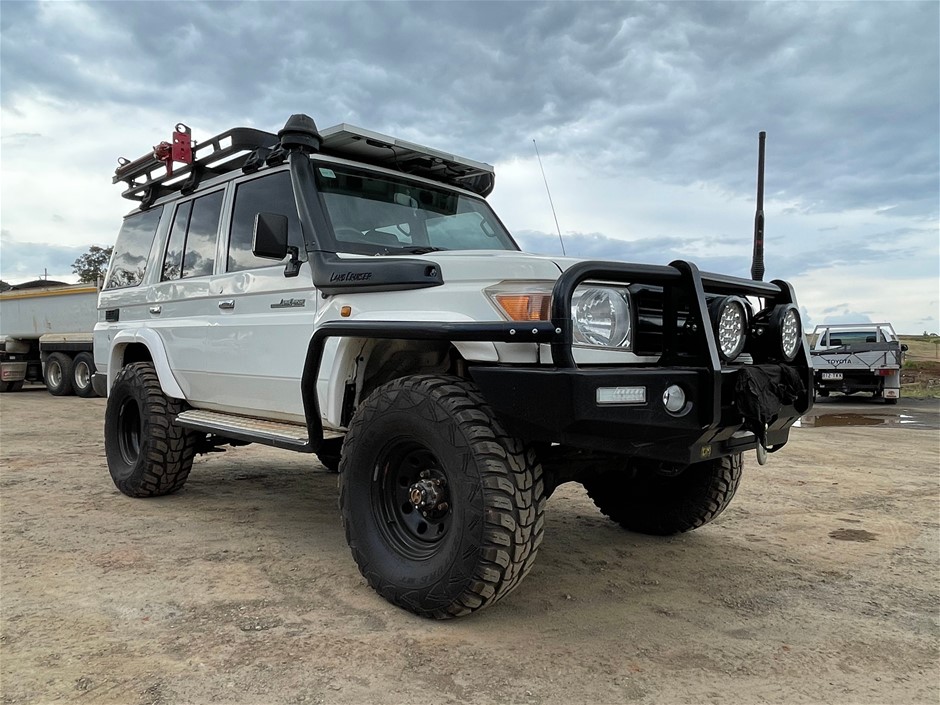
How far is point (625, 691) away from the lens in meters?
2.43

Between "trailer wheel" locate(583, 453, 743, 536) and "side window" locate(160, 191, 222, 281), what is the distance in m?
2.98

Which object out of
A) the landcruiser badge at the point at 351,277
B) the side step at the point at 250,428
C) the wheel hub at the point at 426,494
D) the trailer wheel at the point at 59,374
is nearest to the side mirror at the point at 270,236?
the landcruiser badge at the point at 351,277

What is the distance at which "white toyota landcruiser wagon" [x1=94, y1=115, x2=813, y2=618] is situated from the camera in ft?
8.73

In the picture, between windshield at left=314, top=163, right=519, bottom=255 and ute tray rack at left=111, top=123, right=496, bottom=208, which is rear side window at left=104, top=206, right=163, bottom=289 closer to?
ute tray rack at left=111, top=123, right=496, bottom=208

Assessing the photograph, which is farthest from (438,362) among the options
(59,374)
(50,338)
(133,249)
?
(50,338)

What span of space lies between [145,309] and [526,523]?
13.1 feet

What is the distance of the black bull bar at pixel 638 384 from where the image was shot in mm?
2559

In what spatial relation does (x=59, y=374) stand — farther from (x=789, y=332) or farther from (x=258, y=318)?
(x=789, y=332)

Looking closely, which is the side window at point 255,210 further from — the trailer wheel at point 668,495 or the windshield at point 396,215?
the trailer wheel at point 668,495

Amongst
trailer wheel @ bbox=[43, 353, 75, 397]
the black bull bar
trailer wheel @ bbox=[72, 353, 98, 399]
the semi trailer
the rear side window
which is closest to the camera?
the black bull bar

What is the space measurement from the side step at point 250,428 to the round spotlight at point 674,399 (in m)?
1.89

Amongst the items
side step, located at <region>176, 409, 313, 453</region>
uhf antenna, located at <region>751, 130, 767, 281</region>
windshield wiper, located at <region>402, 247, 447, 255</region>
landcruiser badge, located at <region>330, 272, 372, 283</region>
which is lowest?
side step, located at <region>176, 409, 313, 453</region>

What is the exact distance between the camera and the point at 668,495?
4219 millimetres

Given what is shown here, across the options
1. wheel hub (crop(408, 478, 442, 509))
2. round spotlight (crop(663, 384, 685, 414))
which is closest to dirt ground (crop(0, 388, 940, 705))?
wheel hub (crop(408, 478, 442, 509))
